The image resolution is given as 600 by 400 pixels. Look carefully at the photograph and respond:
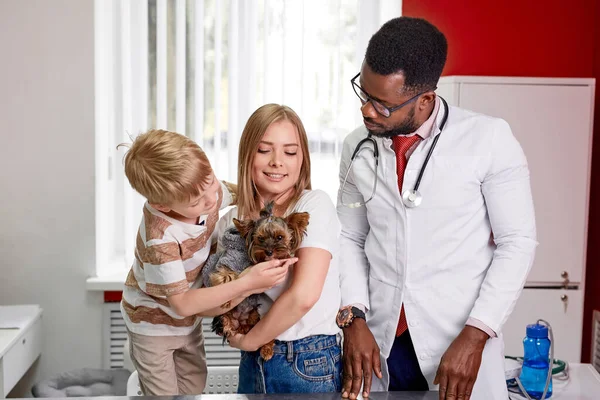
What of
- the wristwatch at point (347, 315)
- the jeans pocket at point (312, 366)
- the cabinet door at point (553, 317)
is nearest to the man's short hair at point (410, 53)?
the wristwatch at point (347, 315)

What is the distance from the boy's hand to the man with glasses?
0.96 feet

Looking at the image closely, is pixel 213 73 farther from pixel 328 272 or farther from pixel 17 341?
pixel 328 272

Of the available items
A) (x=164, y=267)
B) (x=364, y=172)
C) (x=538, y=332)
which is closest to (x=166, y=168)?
(x=164, y=267)

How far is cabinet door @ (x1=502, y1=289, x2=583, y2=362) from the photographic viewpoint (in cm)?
343

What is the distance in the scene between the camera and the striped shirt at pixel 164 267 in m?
1.62

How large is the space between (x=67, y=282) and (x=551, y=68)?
3.05 m

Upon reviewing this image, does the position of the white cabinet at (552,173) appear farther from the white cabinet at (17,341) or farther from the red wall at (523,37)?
the white cabinet at (17,341)

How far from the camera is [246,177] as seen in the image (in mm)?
1684

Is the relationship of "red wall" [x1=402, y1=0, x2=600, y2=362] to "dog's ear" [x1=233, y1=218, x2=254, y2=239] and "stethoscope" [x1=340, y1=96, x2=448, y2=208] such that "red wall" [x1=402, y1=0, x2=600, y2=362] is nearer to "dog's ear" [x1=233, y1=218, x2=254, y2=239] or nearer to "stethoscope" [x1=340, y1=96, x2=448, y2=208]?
"stethoscope" [x1=340, y1=96, x2=448, y2=208]

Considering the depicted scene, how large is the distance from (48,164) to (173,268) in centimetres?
231

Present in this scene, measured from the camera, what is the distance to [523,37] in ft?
12.9

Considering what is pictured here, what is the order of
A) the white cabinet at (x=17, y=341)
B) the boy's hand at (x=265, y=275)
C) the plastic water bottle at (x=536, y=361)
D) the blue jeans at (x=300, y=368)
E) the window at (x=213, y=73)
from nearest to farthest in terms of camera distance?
the boy's hand at (x=265, y=275), the blue jeans at (x=300, y=368), the plastic water bottle at (x=536, y=361), the white cabinet at (x=17, y=341), the window at (x=213, y=73)

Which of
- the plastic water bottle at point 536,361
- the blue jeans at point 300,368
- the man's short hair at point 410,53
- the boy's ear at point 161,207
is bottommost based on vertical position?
the plastic water bottle at point 536,361

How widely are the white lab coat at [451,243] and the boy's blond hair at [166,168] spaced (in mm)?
481
